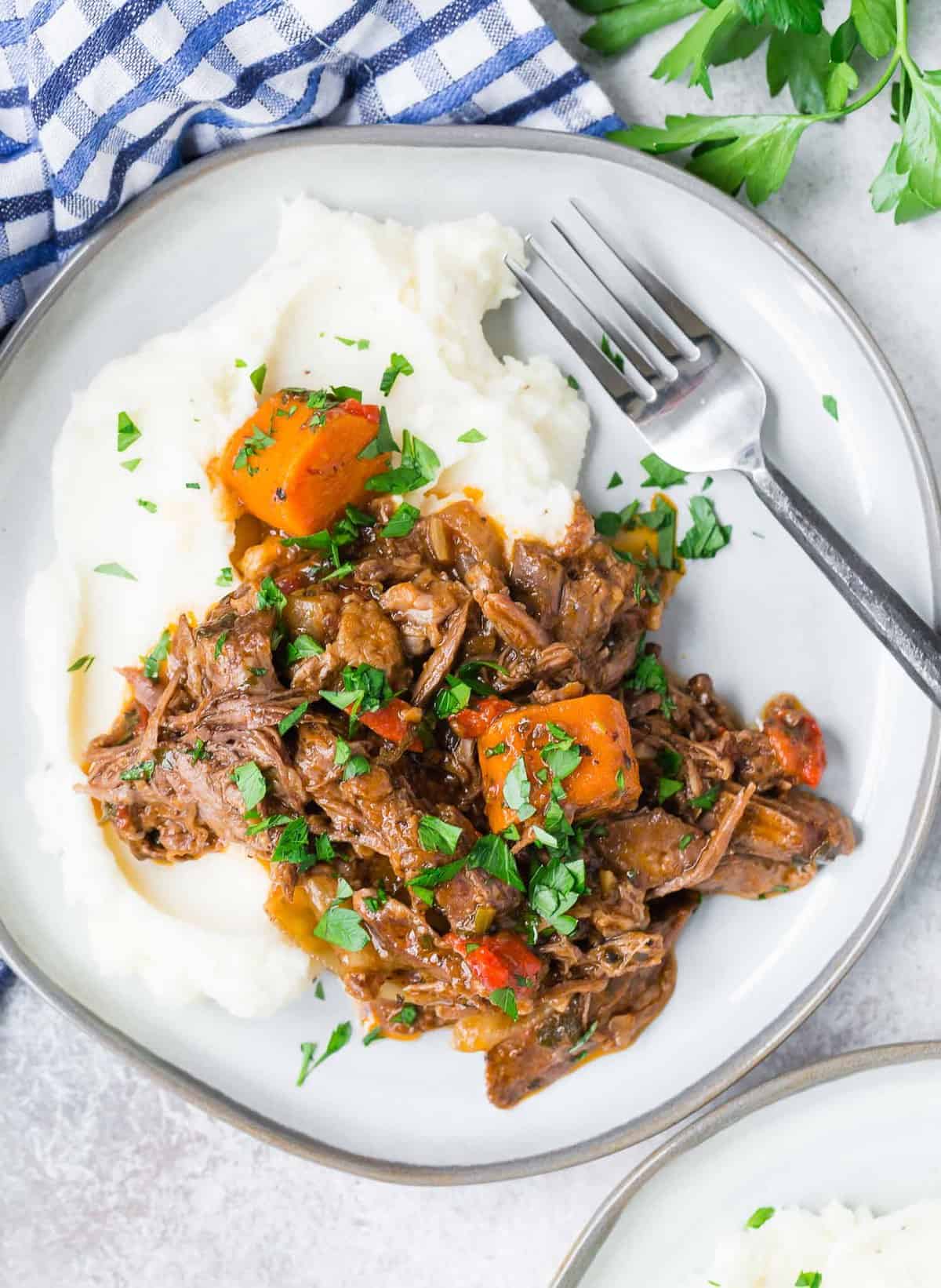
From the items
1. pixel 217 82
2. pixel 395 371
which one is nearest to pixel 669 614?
pixel 395 371

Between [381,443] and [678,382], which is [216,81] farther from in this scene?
[678,382]

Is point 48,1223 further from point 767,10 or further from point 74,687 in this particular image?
point 767,10

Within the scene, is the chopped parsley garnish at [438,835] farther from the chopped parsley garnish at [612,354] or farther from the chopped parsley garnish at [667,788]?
the chopped parsley garnish at [612,354]

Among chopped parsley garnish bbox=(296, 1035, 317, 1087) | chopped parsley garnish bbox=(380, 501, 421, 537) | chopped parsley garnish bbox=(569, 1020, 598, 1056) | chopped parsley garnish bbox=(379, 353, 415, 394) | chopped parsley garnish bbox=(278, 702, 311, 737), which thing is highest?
chopped parsley garnish bbox=(379, 353, 415, 394)

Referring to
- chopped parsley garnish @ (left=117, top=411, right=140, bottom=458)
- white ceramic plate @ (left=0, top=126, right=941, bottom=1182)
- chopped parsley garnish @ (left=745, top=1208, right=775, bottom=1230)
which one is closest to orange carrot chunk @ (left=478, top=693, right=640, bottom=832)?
white ceramic plate @ (left=0, top=126, right=941, bottom=1182)

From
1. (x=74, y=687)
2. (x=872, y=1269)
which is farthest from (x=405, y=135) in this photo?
(x=872, y=1269)

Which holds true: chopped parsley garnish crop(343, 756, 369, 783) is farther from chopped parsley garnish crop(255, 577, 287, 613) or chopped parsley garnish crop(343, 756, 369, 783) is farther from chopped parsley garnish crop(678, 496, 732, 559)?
chopped parsley garnish crop(678, 496, 732, 559)
